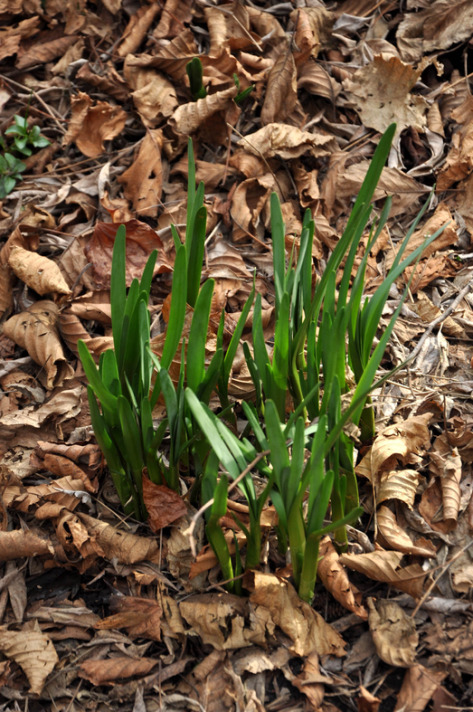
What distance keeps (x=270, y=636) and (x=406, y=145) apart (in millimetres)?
1654

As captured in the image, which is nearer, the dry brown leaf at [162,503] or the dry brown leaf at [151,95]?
the dry brown leaf at [162,503]

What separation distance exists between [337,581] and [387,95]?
1.69 metres

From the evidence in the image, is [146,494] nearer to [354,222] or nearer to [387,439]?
[387,439]

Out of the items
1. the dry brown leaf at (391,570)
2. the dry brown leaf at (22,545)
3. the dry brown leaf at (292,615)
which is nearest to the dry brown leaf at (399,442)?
the dry brown leaf at (391,570)

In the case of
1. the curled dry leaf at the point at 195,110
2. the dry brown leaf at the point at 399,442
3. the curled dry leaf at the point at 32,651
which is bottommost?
the curled dry leaf at the point at 32,651

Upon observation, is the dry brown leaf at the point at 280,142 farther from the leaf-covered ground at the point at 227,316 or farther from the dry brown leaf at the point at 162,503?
the dry brown leaf at the point at 162,503

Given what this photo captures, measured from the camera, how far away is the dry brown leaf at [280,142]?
2141 mm

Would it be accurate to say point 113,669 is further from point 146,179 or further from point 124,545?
point 146,179

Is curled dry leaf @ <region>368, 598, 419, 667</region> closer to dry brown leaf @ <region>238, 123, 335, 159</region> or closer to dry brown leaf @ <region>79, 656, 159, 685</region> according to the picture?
dry brown leaf @ <region>79, 656, 159, 685</region>

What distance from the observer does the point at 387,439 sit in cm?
148

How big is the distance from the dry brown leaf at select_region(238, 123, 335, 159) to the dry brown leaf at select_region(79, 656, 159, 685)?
152cm

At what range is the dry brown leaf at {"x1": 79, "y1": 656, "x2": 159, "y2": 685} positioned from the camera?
1.23 metres

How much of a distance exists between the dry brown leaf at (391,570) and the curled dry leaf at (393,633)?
40 millimetres

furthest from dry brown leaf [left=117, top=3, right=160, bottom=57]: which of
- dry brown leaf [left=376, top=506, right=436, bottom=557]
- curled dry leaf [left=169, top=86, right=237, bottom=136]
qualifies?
dry brown leaf [left=376, top=506, right=436, bottom=557]
